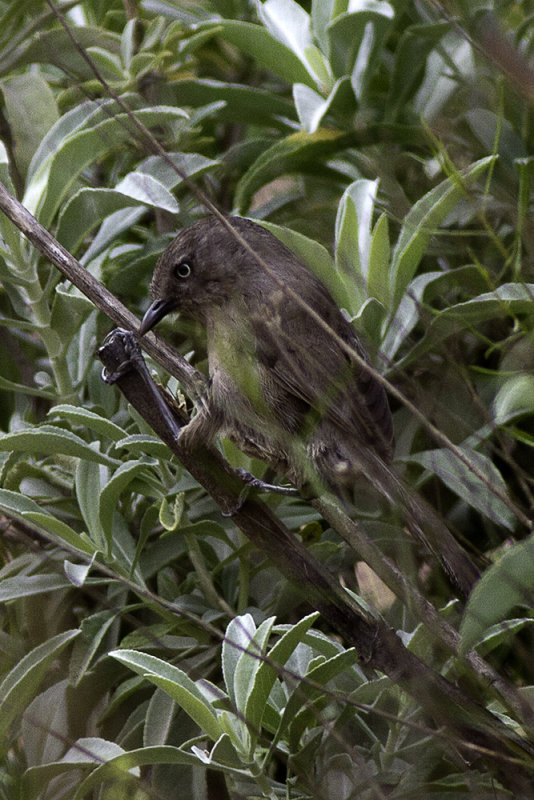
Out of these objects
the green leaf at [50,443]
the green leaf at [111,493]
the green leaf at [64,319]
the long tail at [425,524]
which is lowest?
the long tail at [425,524]

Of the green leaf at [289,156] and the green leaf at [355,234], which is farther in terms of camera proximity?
the green leaf at [289,156]

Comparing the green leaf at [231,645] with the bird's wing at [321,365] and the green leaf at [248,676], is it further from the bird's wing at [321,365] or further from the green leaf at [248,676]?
the bird's wing at [321,365]

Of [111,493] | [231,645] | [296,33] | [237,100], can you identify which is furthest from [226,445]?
[296,33]

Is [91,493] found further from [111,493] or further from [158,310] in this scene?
[158,310]

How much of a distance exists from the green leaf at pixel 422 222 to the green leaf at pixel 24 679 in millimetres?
1055

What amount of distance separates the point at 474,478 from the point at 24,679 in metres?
1.00

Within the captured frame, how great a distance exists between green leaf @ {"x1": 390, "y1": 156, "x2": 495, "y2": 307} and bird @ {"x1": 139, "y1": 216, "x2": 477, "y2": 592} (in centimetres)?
16

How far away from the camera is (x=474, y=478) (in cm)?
206

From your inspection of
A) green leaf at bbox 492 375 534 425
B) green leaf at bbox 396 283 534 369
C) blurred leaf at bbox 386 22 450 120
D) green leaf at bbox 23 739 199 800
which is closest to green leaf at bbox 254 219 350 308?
green leaf at bbox 396 283 534 369

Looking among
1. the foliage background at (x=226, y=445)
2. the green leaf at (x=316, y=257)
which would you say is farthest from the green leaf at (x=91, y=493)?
the green leaf at (x=316, y=257)

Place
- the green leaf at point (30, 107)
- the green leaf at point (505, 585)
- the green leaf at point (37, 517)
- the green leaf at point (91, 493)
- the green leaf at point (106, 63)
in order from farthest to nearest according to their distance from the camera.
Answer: the green leaf at point (106, 63), the green leaf at point (30, 107), the green leaf at point (91, 493), the green leaf at point (37, 517), the green leaf at point (505, 585)

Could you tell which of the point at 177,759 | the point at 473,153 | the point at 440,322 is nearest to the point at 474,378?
the point at 440,322

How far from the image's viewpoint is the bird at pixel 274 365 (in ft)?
7.07

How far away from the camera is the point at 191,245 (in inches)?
98.0
